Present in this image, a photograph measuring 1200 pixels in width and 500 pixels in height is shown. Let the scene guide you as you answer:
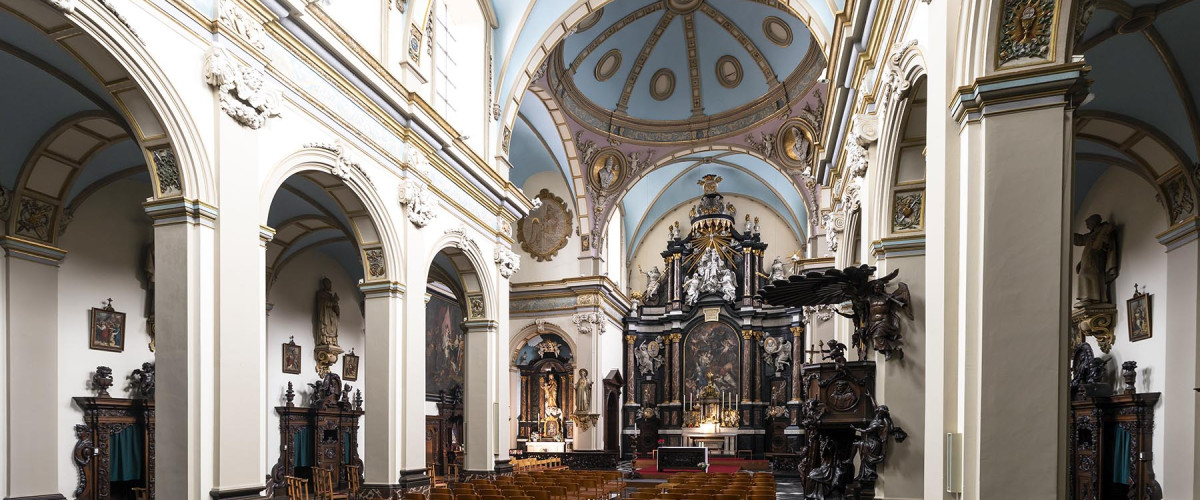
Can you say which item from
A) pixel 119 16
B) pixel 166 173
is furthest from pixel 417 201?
pixel 119 16

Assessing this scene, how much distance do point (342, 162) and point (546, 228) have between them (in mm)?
15302

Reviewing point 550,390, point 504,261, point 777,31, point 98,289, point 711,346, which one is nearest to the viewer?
point 98,289

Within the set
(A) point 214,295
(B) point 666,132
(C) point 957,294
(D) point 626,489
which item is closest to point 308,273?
(D) point 626,489

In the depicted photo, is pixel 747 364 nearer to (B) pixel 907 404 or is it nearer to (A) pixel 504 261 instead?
(A) pixel 504 261

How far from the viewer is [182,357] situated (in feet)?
24.0

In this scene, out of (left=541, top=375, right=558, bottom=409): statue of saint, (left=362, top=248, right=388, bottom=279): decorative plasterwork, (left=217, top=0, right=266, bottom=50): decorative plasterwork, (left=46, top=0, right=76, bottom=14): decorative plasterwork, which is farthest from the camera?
(left=541, top=375, right=558, bottom=409): statue of saint

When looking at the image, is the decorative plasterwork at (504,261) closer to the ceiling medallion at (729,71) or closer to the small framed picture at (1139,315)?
the ceiling medallion at (729,71)

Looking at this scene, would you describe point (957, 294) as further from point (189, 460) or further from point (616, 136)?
point (616, 136)

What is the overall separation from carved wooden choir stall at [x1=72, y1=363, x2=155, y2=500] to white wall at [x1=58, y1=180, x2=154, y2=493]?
0.41 ft

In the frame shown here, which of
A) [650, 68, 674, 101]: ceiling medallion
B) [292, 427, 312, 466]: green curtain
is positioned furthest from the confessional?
[650, 68, 674, 101]: ceiling medallion

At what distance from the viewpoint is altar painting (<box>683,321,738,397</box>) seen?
28.7 m

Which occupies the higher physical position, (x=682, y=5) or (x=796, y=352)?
(x=682, y=5)

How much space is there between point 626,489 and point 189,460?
36.8ft

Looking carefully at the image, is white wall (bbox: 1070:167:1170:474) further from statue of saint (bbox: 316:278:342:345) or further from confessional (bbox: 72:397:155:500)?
statue of saint (bbox: 316:278:342:345)
